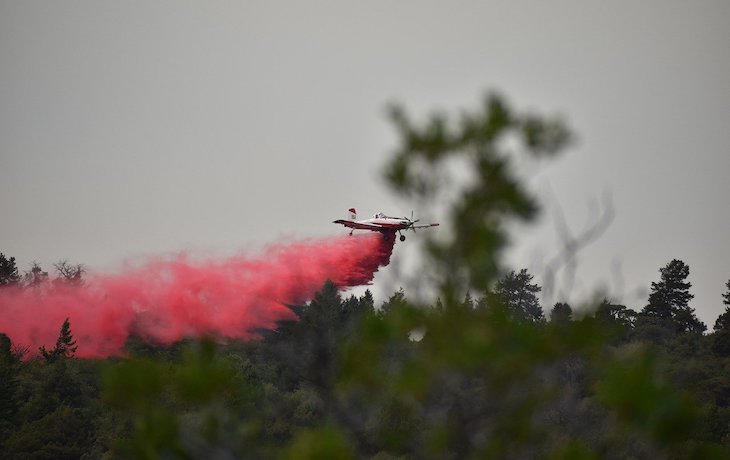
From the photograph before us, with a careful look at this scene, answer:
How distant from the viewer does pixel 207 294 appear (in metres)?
84.9

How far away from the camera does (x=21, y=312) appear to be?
305 ft

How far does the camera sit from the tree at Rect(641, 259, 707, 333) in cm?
11362

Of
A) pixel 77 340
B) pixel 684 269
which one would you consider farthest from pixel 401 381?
pixel 684 269

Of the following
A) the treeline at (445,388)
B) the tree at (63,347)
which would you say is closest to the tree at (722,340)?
the tree at (63,347)

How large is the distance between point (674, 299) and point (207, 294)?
58548mm

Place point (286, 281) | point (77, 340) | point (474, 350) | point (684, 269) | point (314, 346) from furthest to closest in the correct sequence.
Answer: point (684, 269) → point (77, 340) → point (286, 281) → point (314, 346) → point (474, 350)

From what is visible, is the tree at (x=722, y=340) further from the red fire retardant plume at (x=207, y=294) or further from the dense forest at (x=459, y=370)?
the dense forest at (x=459, y=370)

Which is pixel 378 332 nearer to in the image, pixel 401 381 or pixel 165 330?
pixel 401 381

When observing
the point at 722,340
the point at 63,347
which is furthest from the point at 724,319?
the point at 63,347

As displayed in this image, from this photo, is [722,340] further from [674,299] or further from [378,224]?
[378,224]

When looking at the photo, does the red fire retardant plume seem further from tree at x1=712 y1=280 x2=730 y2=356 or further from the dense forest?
the dense forest

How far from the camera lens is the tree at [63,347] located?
92287 mm

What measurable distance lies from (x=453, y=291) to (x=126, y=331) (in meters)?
75.2

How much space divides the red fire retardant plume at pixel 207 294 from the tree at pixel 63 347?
3.49 feet
